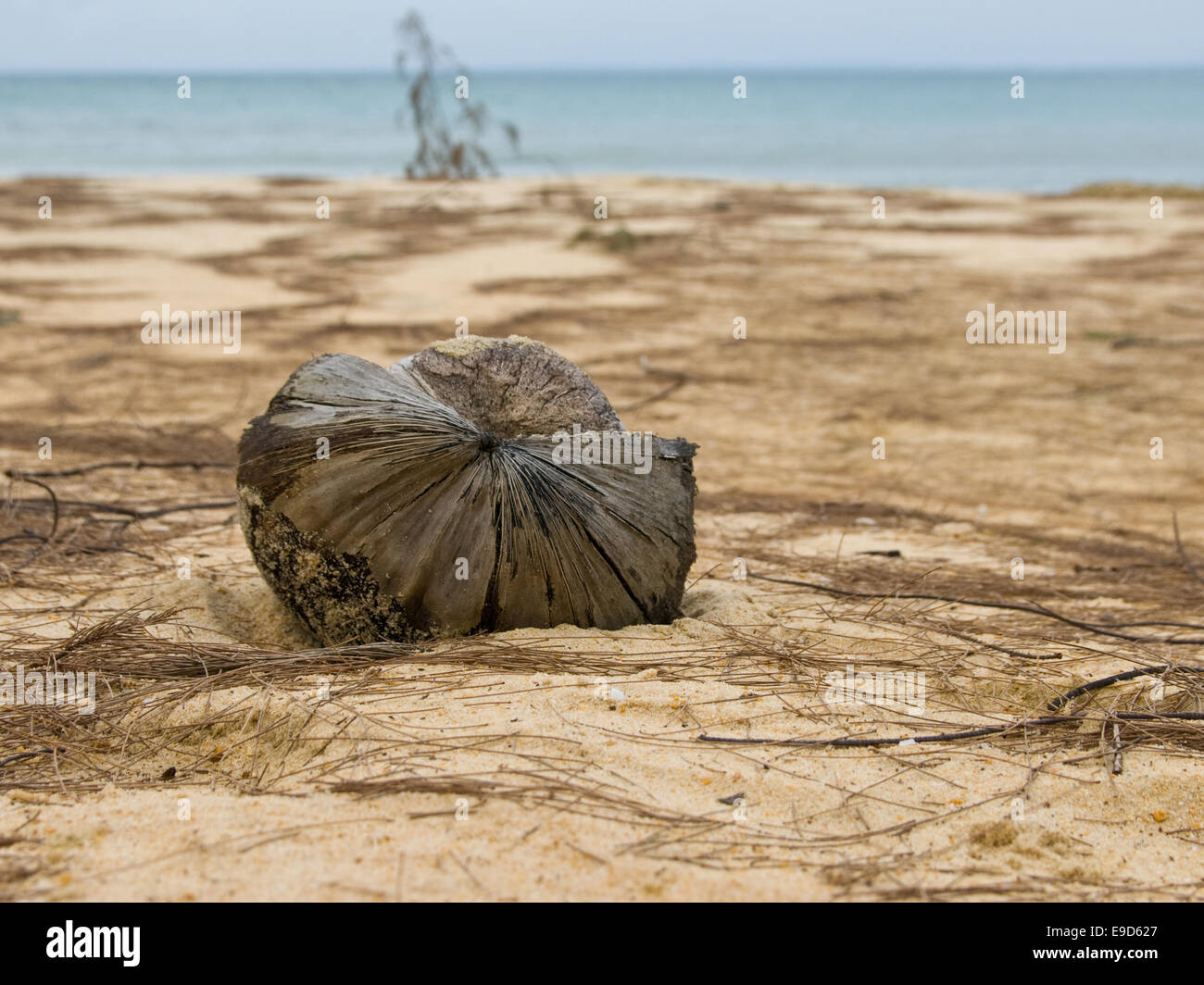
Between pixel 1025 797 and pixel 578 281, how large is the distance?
9.87 m

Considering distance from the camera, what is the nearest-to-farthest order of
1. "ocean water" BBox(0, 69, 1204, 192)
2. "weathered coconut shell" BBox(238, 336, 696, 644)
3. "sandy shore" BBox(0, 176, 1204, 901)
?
1. "sandy shore" BBox(0, 176, 1204, 901)
2. "weathered coconut shell" BBox(238, 336, 696, 644)
3. "ocean water" BBox(0, 69, 1204, 192)

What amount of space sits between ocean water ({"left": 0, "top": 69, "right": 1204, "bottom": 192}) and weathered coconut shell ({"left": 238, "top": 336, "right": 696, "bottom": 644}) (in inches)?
515

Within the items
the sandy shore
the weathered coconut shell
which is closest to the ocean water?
the sandy shore

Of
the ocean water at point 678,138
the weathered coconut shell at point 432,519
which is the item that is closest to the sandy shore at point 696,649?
the weathered coconut shell at point 432,519

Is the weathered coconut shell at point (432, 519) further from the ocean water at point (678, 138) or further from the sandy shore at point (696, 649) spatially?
the ocean water at point (678, 138)

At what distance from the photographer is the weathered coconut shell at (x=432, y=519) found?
9.66 ft

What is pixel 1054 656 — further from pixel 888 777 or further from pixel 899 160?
pixel 899 160

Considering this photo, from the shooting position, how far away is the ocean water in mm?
30625

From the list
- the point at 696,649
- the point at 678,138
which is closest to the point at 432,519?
the point at 696,649

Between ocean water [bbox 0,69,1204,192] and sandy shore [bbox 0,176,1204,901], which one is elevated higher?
ocean water [bbox 0,69,1204,192]

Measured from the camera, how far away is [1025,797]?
2.38 meters

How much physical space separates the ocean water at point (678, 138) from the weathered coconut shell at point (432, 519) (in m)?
13.1

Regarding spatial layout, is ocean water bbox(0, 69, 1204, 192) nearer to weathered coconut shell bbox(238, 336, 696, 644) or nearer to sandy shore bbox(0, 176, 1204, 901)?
sandy shore bbox(0, 176, 1204, 901)
